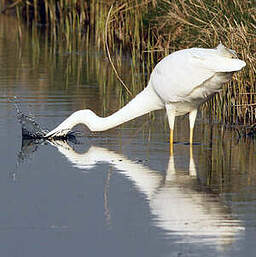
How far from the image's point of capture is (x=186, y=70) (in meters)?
10.1

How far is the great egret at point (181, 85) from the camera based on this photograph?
969cm

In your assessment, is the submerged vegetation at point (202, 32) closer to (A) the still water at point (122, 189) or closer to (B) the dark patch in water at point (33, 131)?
(A) the still water at point (122, 189)

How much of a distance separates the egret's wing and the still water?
0.72 metres

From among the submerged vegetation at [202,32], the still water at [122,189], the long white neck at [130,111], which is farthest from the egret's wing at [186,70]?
the submerged vegetation at [202,32]

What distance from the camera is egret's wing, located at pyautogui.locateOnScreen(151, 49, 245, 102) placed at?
9562 millimetres

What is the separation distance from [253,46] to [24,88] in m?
4.93

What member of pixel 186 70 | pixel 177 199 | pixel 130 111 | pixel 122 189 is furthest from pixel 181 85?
pixel 177 199

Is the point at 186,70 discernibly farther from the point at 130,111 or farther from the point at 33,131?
the point at 33,131

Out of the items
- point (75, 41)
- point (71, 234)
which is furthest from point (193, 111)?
point (75, 41)

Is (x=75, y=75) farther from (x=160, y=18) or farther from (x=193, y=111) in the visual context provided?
(x=193, y=111)

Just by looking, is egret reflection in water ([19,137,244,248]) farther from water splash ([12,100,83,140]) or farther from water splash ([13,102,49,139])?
water splash ([13,102,49,139])

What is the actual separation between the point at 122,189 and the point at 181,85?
215cm

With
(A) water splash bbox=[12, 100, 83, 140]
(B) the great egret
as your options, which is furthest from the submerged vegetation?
(A) water splash bbox=[12, 100, 83, 140]

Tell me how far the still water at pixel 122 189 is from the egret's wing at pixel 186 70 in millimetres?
723
